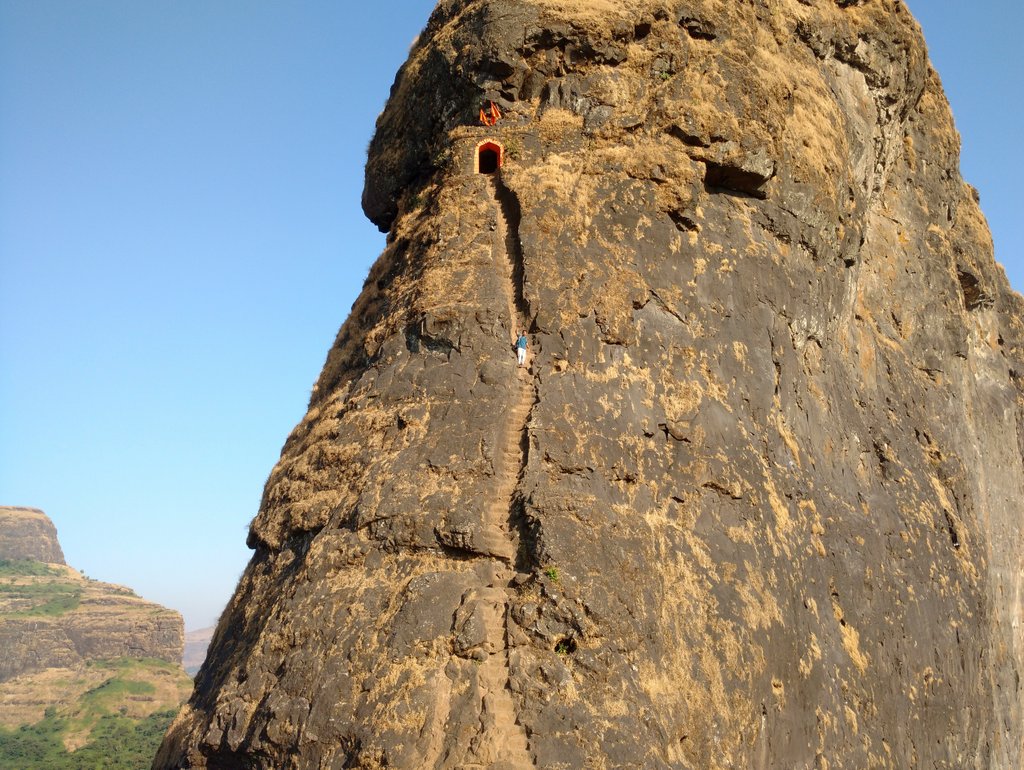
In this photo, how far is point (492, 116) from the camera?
58.1ft

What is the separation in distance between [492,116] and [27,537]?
16429 centimetres

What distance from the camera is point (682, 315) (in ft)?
52.7

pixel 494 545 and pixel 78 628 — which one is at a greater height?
pixel 494 545

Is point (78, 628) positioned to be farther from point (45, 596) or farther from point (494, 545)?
point (494, 545)

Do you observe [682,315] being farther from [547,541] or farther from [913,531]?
[913,531]

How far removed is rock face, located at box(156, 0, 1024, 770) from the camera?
507 inches

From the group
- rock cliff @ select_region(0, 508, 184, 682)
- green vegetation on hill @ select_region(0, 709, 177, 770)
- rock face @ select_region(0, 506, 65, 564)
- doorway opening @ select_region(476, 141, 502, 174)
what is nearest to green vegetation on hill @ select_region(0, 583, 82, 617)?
rock cliff @ select_region(0, 508, 184, 682)

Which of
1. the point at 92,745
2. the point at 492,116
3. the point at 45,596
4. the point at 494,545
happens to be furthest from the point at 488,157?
the point at 45,596

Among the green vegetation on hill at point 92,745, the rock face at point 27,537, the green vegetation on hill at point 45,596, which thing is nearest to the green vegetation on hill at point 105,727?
the green vegetation on hill at point 92,745

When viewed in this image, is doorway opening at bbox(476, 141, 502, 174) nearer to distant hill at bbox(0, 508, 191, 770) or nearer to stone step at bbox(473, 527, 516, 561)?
stone step at bbox(473, 527, 516, 561)

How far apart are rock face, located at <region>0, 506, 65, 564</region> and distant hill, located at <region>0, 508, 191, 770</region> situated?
26031 mm

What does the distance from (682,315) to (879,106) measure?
9.32 meters

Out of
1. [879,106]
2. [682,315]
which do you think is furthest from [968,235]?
[682,315]

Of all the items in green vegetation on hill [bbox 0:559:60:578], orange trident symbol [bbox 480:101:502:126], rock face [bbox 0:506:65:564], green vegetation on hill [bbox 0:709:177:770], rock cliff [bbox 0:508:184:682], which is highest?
orange trident symbol [bbox 480:101:502:126]
